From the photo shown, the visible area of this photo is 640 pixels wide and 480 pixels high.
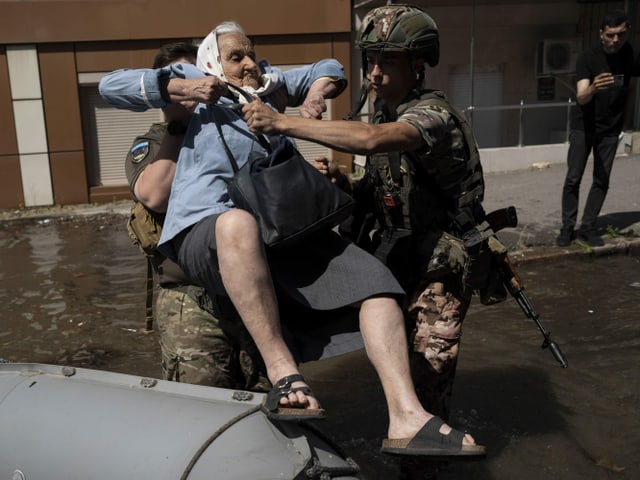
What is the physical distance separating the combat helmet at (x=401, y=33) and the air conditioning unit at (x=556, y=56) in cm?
1015

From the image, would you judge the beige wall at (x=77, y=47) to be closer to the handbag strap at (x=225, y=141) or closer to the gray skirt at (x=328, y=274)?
the handbag strap at (x=225, y=141)

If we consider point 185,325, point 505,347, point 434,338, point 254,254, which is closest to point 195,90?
point 254,254

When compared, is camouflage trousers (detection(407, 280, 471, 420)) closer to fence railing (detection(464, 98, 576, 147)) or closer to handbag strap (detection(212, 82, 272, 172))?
handbag strap (detection(212, 82, 272, 172))

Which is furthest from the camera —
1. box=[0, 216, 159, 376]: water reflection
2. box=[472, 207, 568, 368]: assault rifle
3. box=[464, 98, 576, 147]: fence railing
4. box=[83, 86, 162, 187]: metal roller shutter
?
box=[464, 98, 576, 147]: fence railing

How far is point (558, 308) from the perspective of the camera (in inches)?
259

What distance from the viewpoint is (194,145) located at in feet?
9.99

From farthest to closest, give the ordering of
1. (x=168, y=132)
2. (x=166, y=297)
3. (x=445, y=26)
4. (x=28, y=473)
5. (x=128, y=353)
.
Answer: (x=445, y=26), (x=128, y=353), (x=166, y=297), (x=168, y=132), (x=28, y=473)

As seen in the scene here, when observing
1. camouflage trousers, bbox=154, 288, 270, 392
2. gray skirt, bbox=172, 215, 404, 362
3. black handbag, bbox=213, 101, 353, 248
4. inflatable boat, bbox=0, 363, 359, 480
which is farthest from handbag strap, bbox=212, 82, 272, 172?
inflatable boat, bbox=0, 363, 359, 480

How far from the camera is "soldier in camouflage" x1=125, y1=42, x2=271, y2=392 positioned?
3.17 meters

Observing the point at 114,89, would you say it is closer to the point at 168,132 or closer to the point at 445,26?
the point at 168,132

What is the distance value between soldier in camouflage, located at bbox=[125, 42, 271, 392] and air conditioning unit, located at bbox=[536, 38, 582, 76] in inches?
415

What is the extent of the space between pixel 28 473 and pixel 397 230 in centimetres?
174

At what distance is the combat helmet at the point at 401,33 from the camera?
3.10 metres

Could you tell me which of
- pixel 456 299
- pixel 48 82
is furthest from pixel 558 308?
pixel 48 82
